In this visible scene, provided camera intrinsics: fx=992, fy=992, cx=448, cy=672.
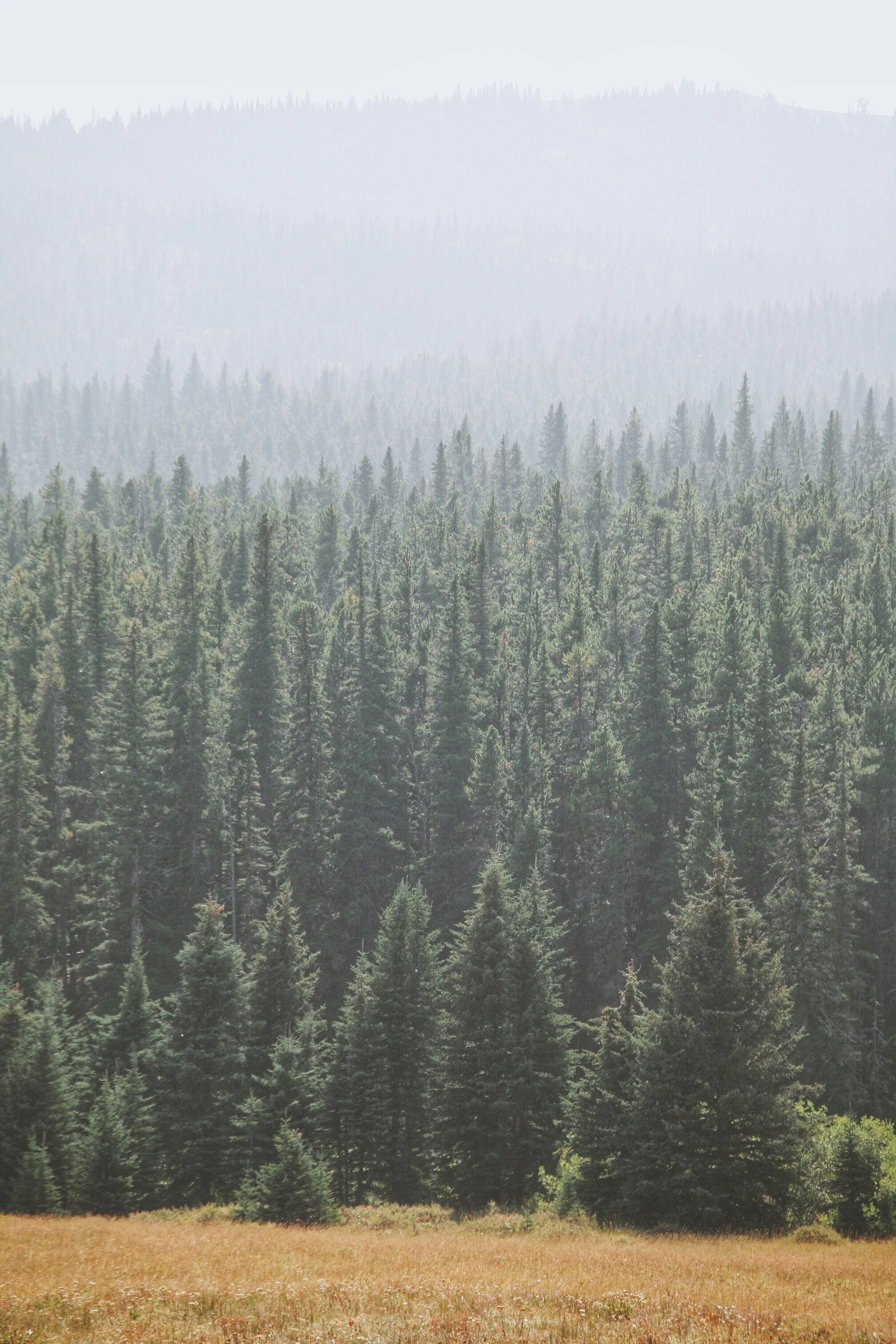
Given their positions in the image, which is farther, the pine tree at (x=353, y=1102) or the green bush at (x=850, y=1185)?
the pine tree at (x=353, y=1102)

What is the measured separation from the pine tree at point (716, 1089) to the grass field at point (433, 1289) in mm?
2397

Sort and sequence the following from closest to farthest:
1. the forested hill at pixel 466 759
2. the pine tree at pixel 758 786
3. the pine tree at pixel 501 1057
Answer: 1. the pine tree at pixel 501 1057
2. the pine tree at pixel 758 786
3. the forested hill at pixel 466 759

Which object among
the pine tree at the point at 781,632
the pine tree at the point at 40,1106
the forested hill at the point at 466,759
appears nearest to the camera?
the pine tree at the point at 40,1106

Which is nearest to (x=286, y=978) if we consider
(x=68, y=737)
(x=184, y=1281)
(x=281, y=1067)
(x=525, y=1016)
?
(x=281, y=1067)

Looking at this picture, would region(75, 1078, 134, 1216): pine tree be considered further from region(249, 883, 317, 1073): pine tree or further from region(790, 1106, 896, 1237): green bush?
region(790, 1106, 896, 1237): green bush

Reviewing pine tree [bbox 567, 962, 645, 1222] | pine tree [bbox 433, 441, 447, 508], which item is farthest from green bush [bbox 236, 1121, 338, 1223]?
pine tree [bbox 433, 441, 447, 508]

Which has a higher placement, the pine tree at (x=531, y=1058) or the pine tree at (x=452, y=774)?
the pine tree at (x=452, y=774)

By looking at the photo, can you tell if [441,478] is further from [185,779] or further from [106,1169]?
[106,1169]

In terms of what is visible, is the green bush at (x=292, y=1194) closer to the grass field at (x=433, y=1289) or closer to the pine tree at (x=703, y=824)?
the grass field at (x=433, y=1289)

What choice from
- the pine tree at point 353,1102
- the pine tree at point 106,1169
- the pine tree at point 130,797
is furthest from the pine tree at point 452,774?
the pine tree at point 106,1169

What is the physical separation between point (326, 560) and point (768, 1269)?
80.6 metres

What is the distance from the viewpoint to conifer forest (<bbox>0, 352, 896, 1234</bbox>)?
2877cm

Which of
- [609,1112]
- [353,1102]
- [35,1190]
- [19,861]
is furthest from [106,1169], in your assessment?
[19,861]

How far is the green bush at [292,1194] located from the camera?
27750 mm
